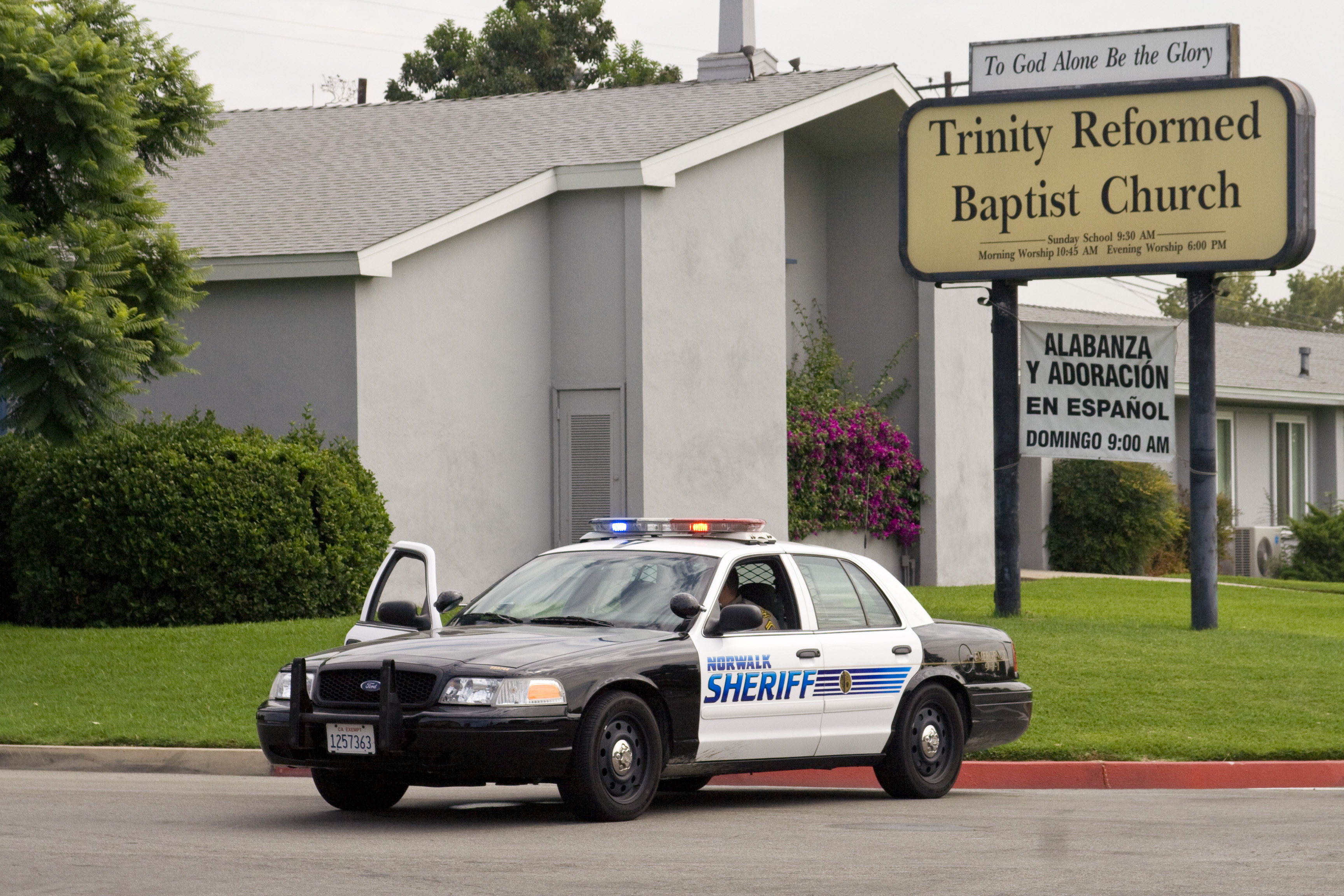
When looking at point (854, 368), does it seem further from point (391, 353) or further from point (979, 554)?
point (391, 353)

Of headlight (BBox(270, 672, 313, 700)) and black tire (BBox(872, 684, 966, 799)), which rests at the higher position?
headlight (BBox(270, 672, 313, 700))

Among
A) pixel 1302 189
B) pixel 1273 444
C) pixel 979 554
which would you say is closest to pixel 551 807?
pixel 1302 189

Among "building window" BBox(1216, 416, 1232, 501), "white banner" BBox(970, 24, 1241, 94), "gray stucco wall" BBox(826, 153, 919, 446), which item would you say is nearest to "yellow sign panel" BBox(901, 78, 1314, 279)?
"white banner" BBox(970, 24, 1241, 94)

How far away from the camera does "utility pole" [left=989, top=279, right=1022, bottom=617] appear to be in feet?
63.0

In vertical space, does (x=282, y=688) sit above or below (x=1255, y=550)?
above

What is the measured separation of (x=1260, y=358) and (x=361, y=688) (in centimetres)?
3521

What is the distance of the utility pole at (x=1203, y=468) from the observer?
60.1 ft

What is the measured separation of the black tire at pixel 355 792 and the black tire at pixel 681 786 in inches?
72.0

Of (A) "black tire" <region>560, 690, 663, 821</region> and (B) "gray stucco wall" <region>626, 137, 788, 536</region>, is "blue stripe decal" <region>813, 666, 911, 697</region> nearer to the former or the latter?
(A) "black tire" <region>560, 690, 663, 821</region>

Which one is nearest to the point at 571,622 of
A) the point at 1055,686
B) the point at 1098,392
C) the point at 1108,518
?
the point at 1055,686

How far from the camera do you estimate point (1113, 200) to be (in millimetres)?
18750

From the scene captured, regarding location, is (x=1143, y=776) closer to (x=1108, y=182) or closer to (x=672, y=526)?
(x=672, y=526)

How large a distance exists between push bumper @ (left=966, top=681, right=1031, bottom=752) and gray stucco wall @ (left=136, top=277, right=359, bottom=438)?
931 centimetres

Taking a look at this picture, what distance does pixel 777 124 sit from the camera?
22406 mm
